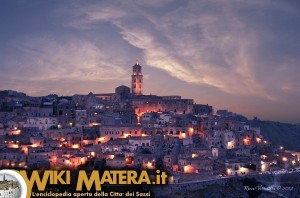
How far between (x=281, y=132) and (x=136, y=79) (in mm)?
19806

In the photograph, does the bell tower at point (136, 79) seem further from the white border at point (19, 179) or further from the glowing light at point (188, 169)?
the white border at point (19, 179)

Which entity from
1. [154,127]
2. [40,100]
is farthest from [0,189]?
[40,100]

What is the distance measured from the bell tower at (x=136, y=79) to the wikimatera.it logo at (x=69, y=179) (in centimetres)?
2842

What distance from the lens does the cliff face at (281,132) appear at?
186 ft

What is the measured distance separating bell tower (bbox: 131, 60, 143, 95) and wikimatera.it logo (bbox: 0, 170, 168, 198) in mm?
28419

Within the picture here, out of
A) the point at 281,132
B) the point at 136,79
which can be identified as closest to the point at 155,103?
the point at 136,79

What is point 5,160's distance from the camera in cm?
3073

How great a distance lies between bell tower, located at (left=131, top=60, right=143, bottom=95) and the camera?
5662 cm

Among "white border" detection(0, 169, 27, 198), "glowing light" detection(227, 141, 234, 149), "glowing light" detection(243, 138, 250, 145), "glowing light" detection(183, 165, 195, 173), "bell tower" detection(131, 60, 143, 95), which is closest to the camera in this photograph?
"white border" detection(0, 169, 27, 198)

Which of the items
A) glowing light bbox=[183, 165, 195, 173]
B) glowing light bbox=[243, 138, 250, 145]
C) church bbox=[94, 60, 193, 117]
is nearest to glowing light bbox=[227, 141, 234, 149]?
glowing light bbox=[243, 138, 250, 145]

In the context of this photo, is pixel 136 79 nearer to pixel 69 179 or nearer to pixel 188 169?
pixel 188 169

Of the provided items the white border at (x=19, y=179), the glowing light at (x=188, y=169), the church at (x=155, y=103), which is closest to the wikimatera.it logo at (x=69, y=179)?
the white border at (x=19, y=179)

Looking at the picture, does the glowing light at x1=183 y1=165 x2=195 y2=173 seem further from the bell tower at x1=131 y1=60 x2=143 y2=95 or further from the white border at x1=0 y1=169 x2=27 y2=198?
→ the bell tower at x1=131 y1=60 x2=143 y2=95

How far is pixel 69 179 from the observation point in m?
23.8
